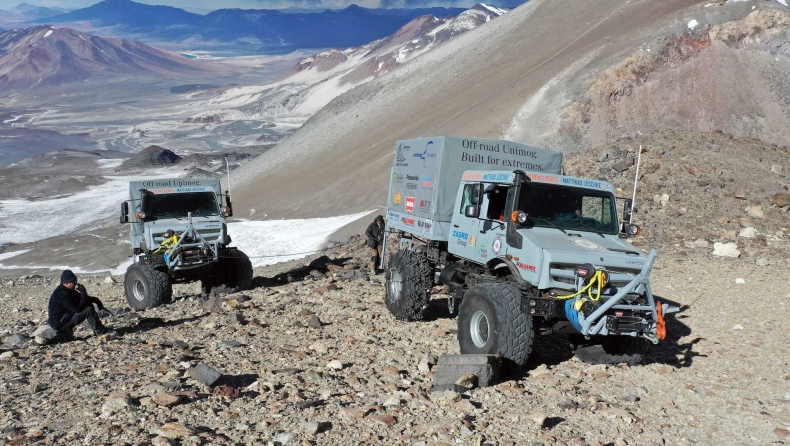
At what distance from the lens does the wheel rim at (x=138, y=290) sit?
1527cm

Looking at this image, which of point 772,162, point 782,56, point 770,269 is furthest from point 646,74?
point 770,269

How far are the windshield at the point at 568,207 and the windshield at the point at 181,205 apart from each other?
9300 millimetres

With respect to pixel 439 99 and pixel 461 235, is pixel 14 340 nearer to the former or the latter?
pixel 461 235

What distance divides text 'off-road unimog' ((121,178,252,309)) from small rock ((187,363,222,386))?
268 inches

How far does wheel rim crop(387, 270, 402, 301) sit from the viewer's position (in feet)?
39.4

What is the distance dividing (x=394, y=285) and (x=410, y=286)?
1.69 feet

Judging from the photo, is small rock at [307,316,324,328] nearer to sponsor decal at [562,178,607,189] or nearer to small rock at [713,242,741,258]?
sponsor decal at [562,178,607,189]

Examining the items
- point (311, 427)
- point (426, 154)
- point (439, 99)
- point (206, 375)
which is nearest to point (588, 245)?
point (426, 154)

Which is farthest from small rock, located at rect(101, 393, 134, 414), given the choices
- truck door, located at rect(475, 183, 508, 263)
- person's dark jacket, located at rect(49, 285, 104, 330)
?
truck door, located at rect(475, 183, 508, 263)

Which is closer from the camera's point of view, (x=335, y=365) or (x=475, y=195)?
(x=335, y=365)

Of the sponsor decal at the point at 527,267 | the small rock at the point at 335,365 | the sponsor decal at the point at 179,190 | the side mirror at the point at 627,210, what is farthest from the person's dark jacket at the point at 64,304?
the side mirror at the point at 627,210

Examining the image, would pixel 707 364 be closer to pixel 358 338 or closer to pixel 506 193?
pixel 506 193

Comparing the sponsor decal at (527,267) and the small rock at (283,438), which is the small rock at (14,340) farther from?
the sponsor decal at (527,267)

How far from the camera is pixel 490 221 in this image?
395 inches
